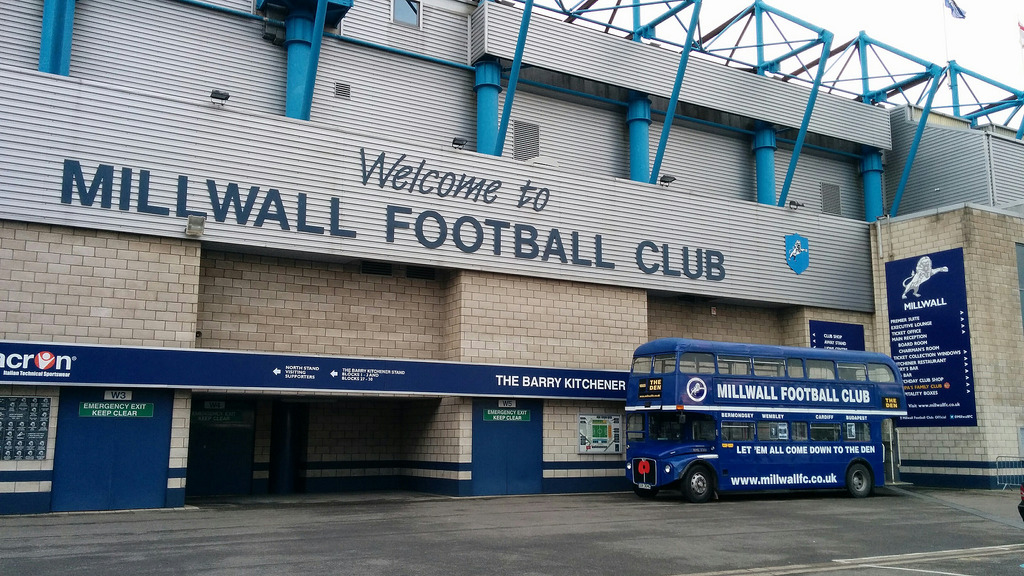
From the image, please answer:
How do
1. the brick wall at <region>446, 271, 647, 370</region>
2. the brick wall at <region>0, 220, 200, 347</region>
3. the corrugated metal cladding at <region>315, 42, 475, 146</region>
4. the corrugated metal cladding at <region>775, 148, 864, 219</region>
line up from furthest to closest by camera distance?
the corrugated metal cladding at <region>775, 148, 864, 219</region>, the corrugated metal cladding at <region>315, 42, 475, 146</region>, the brick wall at <region>446, 271, 647, 370</region>, the brick wall at <region>0, 220, 200, 347</region>

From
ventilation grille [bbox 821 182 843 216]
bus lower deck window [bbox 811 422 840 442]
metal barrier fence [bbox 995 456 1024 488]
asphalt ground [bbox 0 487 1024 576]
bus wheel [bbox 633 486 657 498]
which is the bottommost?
asphalt ground [bbox 0 487 1024 576]

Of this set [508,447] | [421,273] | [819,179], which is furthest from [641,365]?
[819,179]

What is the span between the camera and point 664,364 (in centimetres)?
2109

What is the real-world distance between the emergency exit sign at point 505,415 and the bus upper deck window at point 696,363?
4.90 metres

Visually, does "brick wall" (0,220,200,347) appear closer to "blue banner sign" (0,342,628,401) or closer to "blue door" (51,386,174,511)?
"blue banner sign" (0,342,628,401)

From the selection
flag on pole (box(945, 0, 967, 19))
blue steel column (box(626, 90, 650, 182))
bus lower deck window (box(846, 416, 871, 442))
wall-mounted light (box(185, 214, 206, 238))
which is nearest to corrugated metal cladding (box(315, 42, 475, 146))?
blue steel column (box(626, 90, 650, 182))

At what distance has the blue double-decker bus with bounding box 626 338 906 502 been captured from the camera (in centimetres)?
2092

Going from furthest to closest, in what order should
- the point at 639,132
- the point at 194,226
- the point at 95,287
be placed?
the point at 639,132 → the point at 194,226 → the point at 95,287

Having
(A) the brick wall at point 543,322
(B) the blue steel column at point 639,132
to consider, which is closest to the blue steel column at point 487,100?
(A) the brick wall at point 543,322

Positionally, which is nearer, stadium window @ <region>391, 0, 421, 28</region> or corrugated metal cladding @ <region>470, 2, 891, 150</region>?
stadium window @ <region>391, 0, 421, 28</region>

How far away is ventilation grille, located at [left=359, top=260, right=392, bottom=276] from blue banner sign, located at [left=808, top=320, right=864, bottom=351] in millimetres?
14674

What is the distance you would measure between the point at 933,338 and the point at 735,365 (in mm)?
9688

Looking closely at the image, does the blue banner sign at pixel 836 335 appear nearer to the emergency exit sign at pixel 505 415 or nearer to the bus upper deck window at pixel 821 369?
the bus upper deck window at pixel 821 369

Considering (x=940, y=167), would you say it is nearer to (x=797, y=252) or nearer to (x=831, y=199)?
(x=831, y=199)
